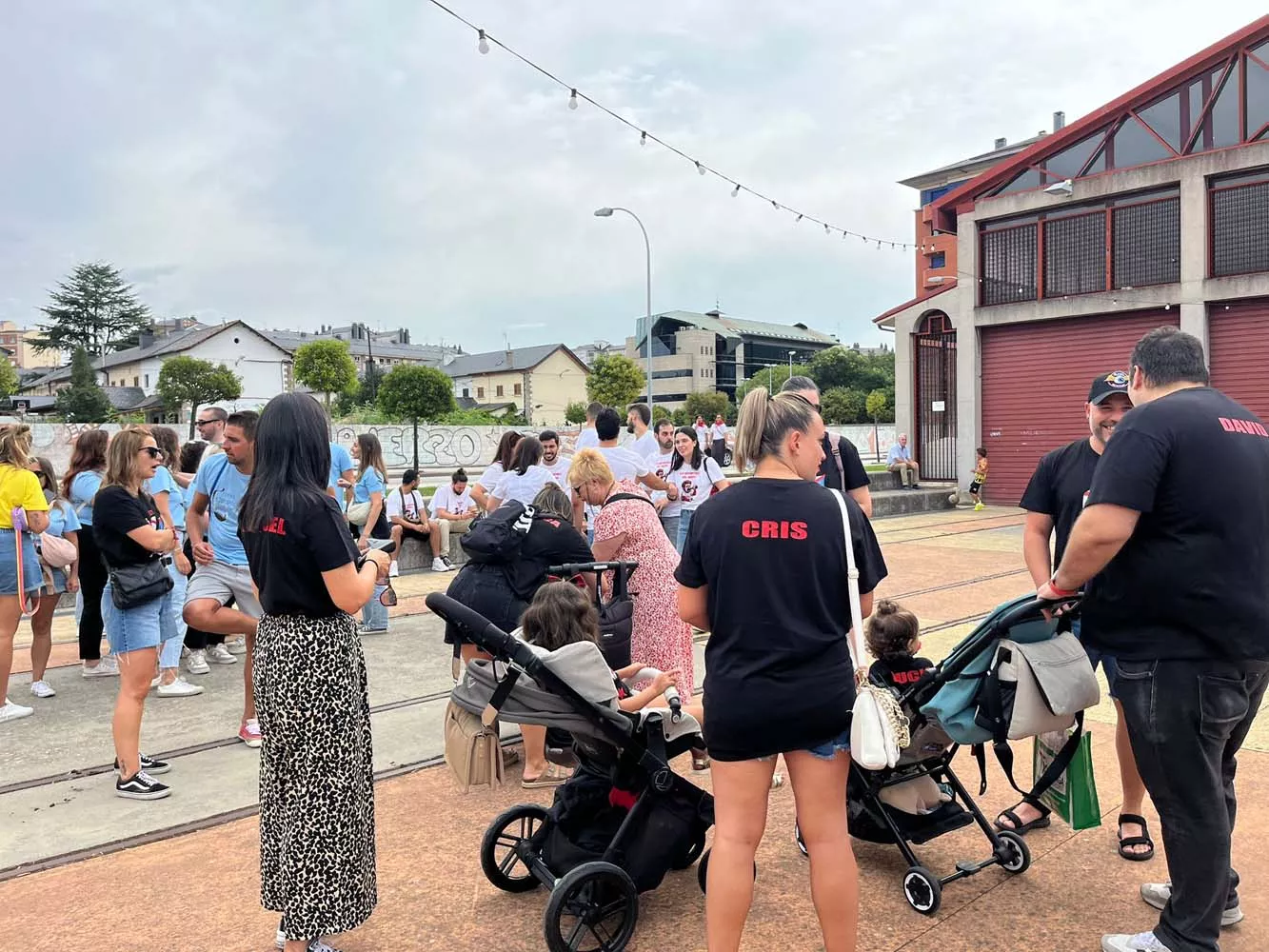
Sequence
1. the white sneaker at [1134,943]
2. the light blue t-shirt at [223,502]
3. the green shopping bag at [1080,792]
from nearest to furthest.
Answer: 1. the white sneaker at [1134,943]
2. the green shopping bag at [1080,792]
3. the light blue t-shirt at [223,502]

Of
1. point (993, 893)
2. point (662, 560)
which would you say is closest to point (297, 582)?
point (662, 560)

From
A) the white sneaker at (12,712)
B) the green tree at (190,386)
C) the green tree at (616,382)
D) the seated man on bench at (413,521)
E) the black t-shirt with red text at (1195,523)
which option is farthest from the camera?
the green tree at (616,382)

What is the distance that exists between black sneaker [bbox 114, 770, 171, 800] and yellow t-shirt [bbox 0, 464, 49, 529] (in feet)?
6.71

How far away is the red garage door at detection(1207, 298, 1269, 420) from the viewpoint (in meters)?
18.0

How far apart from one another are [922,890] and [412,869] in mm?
2001

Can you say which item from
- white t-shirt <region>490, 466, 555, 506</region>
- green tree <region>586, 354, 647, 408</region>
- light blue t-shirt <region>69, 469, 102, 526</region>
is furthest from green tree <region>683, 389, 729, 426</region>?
light blue t-shirt <region>69, 469, 102, 526</region>

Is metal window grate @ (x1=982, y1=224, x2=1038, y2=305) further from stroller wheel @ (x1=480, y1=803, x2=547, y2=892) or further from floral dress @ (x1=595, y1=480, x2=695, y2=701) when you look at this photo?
stroller wheel @ (x1=480, y1=803, x2=547, y2=892)

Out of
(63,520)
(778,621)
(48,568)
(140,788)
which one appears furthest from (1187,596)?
(63,520)

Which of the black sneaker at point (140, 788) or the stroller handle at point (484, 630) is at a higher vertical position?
the stroller handle at point (484, 630)

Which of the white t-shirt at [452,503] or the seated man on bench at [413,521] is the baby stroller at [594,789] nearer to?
the seated man on bench at [413,521]

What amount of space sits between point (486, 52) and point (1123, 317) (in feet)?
49.5

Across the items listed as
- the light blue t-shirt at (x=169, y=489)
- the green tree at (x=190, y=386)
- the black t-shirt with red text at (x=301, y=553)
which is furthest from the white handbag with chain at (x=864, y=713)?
the green tree at (x=190, y=386)

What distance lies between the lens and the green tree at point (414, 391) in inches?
1673

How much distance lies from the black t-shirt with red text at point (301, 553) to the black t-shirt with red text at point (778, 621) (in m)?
1.23
